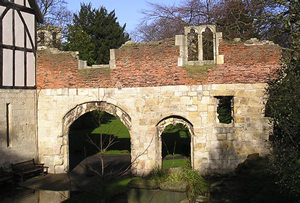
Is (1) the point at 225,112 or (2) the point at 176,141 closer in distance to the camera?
(1) the point at 225,112

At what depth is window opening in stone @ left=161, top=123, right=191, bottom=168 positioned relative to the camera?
48.2ft

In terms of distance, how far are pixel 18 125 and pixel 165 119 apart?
18.0ft

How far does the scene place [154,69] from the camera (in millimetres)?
12109

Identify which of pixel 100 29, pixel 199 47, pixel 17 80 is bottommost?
pixel 17 80

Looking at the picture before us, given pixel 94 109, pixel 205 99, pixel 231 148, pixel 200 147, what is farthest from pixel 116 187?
pixel 205 99

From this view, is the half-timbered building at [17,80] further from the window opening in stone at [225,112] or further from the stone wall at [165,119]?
the window opening in stone at [225,112]

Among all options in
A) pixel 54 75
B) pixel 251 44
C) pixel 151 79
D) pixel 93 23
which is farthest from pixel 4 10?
pixel 93 23

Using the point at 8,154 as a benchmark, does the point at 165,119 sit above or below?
above

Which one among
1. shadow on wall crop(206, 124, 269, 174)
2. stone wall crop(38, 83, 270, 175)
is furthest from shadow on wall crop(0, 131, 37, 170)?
shadow on wall crop(206, 124, 269, 174)

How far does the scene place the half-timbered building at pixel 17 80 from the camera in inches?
467

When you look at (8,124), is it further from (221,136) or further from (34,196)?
(221,136)

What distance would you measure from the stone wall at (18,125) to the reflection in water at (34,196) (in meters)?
1.47

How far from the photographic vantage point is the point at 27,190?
11359 mm

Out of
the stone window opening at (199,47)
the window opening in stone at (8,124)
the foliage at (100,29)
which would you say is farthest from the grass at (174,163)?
the foliage at (100,29)
